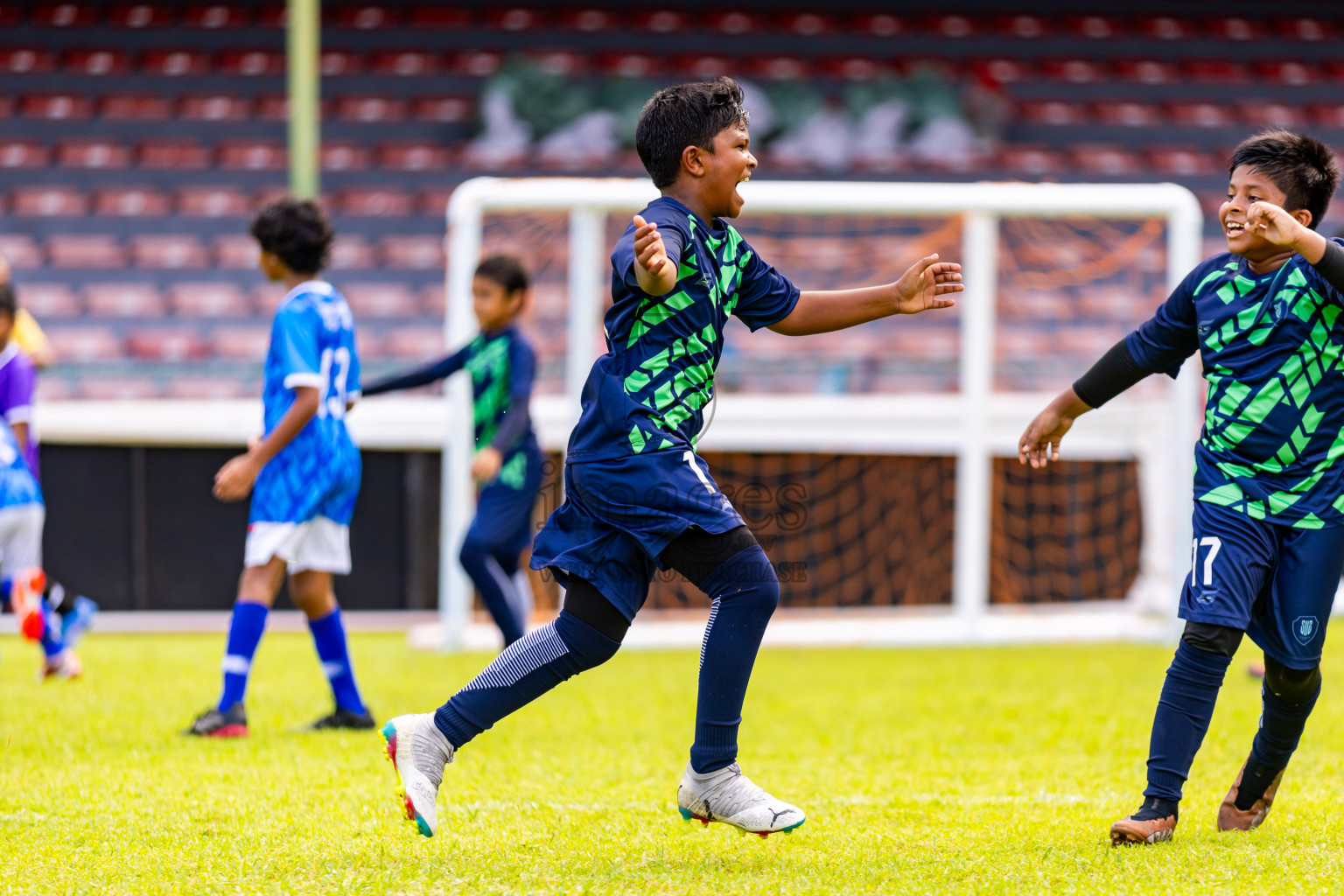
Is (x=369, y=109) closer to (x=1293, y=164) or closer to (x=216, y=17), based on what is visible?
(x=216, y=17)

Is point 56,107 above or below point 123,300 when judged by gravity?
above

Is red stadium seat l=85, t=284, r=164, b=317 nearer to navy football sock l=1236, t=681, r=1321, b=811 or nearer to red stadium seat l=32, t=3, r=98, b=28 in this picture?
red stadium seat l=32, t=3, r=98, b=28

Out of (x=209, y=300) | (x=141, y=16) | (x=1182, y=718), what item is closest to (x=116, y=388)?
(x=209, y=300)

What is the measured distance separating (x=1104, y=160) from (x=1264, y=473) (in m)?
10.7

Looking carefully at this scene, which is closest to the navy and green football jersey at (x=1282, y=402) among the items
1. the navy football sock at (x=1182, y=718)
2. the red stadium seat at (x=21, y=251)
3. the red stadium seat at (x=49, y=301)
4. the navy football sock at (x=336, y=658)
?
the navy football sock at (x=1182, y=718)

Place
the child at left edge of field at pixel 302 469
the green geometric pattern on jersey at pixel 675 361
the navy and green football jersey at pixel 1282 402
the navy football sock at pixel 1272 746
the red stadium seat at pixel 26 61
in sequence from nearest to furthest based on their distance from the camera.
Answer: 1. the green geometric pattern on jersey at pixel 675 361
2. the navy and green football jersey at pixel 1282 402
3. the navy football sock at pixel 1272 746
4. the child at left edge of field at pixel 302 469
5. the red stadium seat at pixel 26 61

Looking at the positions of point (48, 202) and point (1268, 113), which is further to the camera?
point (1268, 113)

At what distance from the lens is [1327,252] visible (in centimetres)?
258

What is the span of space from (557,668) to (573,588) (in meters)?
0.16

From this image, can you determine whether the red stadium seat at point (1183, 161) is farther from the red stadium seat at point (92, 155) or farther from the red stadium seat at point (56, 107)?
the red stadium seat at point (56, 107)

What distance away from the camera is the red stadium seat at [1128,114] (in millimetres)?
13180

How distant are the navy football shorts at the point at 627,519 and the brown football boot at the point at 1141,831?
38.2 inches

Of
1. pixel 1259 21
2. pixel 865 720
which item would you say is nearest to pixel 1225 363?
pixel 865 720

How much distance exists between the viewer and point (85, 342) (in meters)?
10.5
